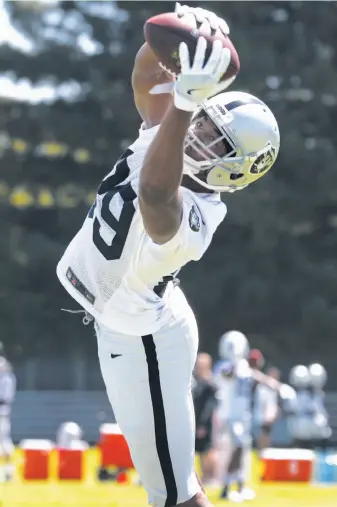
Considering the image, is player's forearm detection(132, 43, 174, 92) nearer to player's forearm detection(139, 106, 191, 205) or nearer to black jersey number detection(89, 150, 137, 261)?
black jersey number detection(89, 150, 137, 261)

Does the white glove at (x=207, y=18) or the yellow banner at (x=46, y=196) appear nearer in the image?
the white glove at (x=207, y=18)

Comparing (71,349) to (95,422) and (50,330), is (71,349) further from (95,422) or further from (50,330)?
(95,422)

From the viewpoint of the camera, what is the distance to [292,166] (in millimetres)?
26031

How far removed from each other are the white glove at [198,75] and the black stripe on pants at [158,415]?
105cm

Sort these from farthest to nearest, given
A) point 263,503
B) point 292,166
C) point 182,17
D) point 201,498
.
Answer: point 292,166
point 263,503
point 201,498
point 182,17

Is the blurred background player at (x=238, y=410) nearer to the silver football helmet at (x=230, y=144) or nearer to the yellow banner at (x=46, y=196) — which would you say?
the silver football helmet at (x=230, y=144)

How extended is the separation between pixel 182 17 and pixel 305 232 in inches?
901

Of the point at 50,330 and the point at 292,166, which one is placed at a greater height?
the point at 292,166

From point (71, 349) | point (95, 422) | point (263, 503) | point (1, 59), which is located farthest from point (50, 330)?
point (263, 503)

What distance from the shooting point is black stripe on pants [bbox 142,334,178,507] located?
4.32 metres

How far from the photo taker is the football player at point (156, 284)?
4.25 meters

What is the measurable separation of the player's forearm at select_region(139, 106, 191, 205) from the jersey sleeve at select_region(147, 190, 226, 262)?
0.26 m

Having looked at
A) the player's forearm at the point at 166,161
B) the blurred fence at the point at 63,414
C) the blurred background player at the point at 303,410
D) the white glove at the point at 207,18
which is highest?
the white glove at the point at 207,18

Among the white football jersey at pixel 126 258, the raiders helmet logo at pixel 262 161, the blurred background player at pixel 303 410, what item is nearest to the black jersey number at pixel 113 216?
the white football jersey at pixel 126 258
